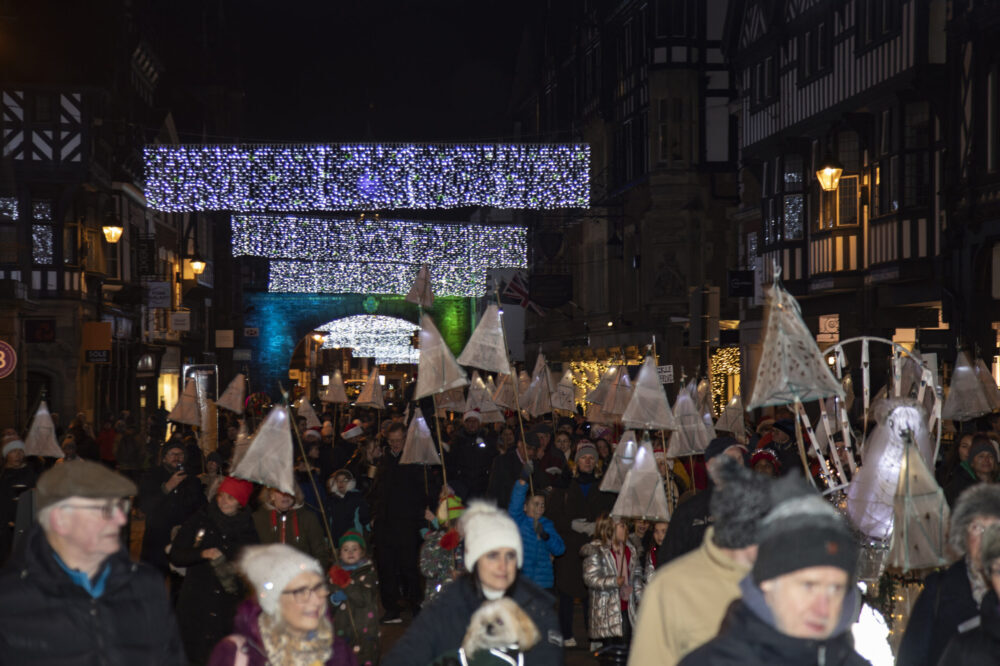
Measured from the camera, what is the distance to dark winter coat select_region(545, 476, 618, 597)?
11.8 meters

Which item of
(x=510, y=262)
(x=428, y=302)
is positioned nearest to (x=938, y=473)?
(x=428, y=302)

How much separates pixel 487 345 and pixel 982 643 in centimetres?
966

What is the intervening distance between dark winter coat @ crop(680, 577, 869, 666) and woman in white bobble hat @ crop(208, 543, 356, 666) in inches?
71.0

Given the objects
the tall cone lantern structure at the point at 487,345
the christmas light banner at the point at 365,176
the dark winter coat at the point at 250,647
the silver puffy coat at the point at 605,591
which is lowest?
the silver puffy coat at the point at 605,591

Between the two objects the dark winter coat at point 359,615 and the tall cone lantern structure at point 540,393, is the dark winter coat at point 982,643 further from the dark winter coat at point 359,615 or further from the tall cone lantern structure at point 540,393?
the tall cone lantern structure at point 540,393

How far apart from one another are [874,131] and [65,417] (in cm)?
2074

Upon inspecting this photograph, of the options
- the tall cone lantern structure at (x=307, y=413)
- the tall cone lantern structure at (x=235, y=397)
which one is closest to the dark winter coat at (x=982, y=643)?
the tall cone lantern structure at (x=235, y=397)

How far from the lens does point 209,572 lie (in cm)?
831

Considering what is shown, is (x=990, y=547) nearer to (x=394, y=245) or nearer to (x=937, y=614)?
(x=937, y=614)

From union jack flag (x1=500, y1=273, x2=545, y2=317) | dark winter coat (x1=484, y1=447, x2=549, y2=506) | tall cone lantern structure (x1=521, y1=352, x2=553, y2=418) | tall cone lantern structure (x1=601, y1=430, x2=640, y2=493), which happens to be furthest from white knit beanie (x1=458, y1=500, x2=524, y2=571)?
union jack flag (x1=500, y1=273, x2=545, y2=317)

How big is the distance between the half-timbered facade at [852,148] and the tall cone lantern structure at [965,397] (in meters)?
7.87

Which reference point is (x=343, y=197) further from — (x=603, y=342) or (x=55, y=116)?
(x=603, y=342)

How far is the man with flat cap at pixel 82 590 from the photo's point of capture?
4.22 m

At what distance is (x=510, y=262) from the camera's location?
53969 mm
